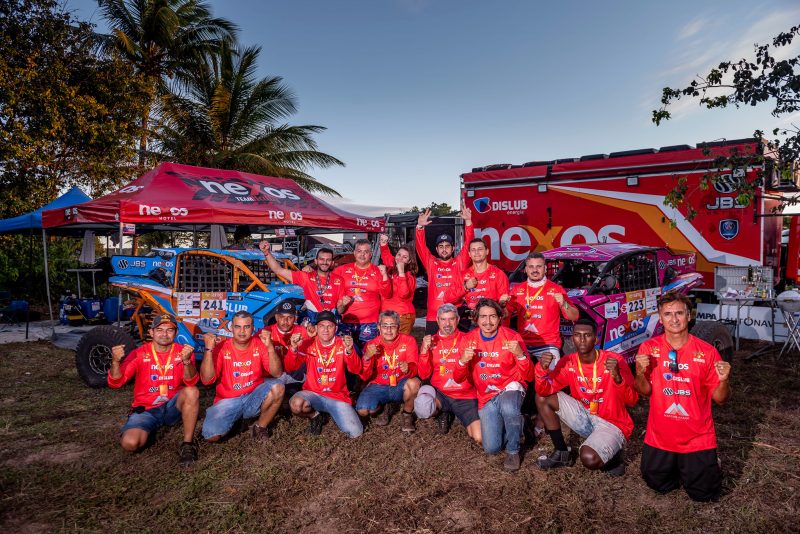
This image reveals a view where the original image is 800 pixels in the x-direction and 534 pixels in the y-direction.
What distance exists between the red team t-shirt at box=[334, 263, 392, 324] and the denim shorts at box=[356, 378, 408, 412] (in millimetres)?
951

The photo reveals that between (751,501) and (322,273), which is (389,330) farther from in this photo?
(751,501)

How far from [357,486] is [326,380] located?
1.24 m

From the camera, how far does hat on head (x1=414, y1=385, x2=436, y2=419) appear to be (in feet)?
15.2

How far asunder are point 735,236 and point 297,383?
7195 millimetres

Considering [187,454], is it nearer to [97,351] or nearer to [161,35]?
[97,351]

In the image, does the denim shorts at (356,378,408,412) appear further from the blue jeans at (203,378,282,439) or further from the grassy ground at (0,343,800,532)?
the blue jeans at (203,378,282,439)

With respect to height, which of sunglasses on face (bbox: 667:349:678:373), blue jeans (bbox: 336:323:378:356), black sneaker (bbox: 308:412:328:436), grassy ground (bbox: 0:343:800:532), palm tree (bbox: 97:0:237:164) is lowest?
grassy ground (bbox: 0:343:800:532)

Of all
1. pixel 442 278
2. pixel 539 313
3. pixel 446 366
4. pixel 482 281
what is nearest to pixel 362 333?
pixel 442 278

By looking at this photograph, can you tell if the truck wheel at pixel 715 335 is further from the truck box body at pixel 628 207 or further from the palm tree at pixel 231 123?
the palm tree at pixel 231 123

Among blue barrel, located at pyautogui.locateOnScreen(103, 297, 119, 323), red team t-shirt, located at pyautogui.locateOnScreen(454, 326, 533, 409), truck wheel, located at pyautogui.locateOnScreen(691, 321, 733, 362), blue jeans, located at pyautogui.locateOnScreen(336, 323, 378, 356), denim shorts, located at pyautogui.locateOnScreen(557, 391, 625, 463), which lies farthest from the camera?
blue barrel, located at pyautogui.locateOnScreen(103, 297, 119, 323)

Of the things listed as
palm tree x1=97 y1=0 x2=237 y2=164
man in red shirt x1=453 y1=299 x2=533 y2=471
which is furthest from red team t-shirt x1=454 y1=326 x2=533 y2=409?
palm tree x1=97 y1=0 x2=237 y2=164

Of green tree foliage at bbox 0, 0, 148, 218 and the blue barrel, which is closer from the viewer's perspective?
the blue barrel

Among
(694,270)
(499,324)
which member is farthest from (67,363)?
(694,270)

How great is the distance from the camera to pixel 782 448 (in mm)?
4238
